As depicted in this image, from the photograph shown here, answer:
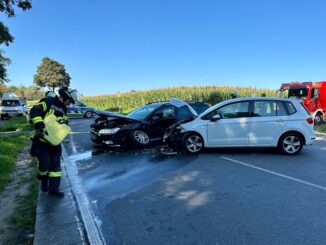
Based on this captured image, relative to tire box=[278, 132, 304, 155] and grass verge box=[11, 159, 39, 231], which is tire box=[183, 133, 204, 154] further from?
grass verge box=[11, 159, 39, 231]

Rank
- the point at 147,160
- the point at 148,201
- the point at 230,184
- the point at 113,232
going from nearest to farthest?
the point at 113,232 → the point at 148,201 → the point at 230,184 → the point at 147,160

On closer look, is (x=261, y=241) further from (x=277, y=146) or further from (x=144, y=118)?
(x=144, y=118)

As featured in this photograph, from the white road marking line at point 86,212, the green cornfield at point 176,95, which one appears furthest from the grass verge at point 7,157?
the green cornfield at point 176,95

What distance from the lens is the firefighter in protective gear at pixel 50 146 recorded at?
16.5 ft

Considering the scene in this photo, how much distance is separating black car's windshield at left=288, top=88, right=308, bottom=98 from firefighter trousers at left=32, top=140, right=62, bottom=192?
51.9 feet

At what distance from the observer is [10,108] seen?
30531 mm

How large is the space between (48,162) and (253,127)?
5.71 metres

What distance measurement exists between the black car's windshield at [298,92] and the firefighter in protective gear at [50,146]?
50.7 ft

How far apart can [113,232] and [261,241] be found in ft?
5.77

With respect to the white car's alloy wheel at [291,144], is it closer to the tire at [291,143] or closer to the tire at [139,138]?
the tire at [291,143]

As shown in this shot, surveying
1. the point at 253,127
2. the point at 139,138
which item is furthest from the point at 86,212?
the point at 253,127

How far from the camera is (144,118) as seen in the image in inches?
402

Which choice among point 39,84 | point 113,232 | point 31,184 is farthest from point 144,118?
point 39,84

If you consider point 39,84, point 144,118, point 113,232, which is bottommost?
point 113,232
